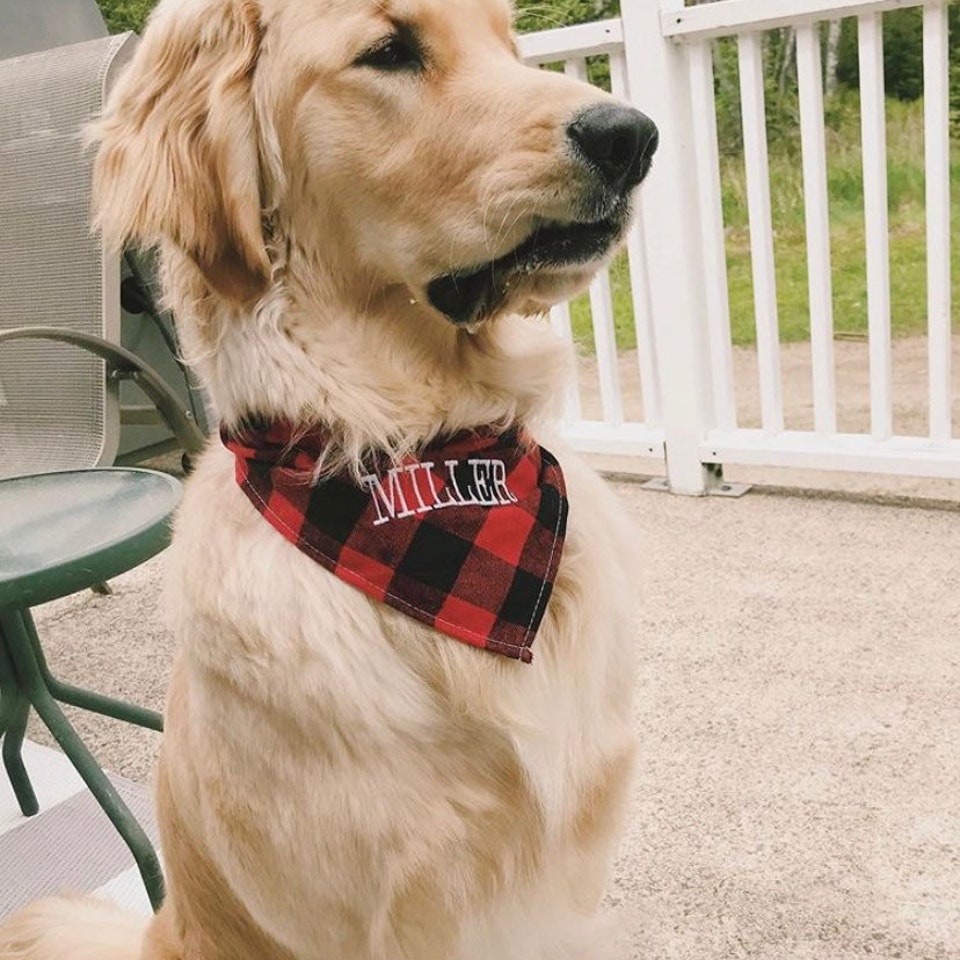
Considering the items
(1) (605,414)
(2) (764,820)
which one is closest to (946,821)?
(2) (764,820)

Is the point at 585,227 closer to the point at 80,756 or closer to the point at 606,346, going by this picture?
the point at 80,756

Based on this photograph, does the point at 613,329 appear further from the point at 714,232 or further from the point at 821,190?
the point at 821,190

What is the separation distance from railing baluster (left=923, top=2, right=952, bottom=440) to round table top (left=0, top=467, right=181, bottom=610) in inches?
77.6

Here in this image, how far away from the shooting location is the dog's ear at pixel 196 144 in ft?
3.39

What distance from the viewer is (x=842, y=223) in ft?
11.5

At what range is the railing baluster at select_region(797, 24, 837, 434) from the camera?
8.64 feet

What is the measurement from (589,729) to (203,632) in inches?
17.0

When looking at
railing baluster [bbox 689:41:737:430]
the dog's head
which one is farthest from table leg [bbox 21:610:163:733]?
railing baluster [bbox 689:41:737:430]

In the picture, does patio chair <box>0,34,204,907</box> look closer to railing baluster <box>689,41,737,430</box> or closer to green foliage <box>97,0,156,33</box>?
green foliage <box>97,0,156,33</box>

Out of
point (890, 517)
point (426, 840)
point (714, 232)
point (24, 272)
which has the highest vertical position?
point (24, 272)

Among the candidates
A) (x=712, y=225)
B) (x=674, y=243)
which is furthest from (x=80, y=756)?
(x=712, y=225)

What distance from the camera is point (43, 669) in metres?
1.97

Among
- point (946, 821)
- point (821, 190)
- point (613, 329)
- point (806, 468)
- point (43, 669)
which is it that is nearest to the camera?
point (946, 821)

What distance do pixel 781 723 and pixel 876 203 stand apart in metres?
1.46
